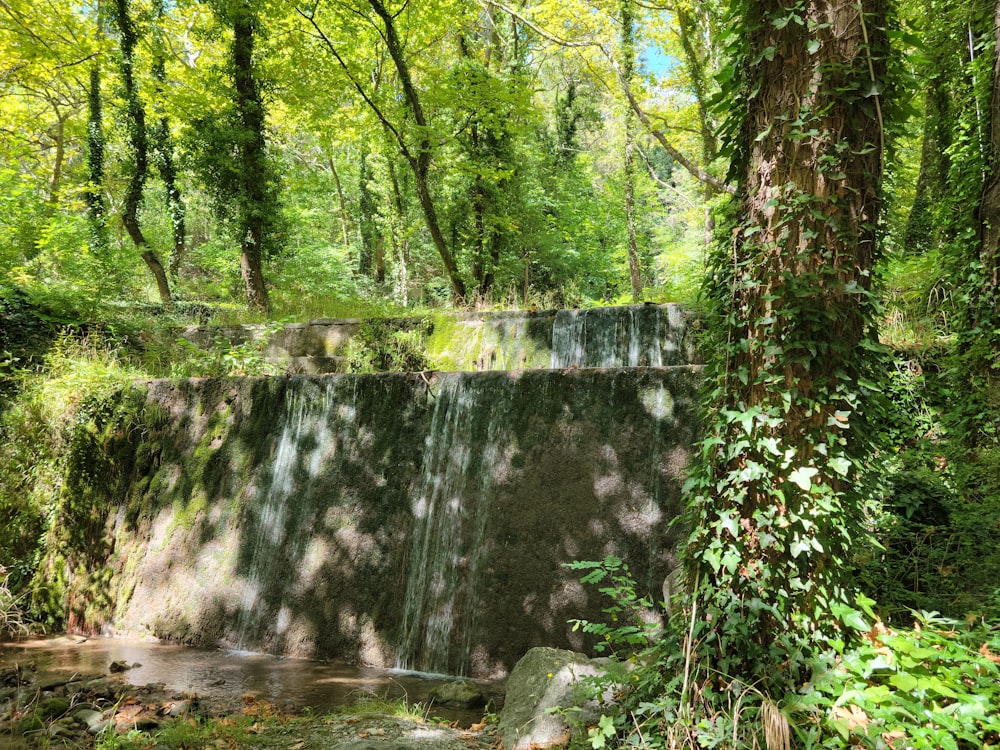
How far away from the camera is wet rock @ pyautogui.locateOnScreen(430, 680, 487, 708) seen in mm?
4082

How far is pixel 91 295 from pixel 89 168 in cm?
665

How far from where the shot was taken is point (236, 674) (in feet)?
15.8

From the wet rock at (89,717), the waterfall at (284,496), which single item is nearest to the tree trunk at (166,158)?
the waterfall at (284,496)

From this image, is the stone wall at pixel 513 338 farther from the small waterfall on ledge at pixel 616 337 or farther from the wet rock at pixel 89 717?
the wet rock at pixel 89 717

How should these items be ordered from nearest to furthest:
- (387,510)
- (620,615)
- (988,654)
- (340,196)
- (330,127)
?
(988,654) → (620,615) → (387,510) → (330,127) → (340,196)

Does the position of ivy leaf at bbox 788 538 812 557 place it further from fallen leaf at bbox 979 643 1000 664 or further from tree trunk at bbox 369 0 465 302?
tree trunk at bbox 369 0 465 302

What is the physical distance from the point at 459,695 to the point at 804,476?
9.60ft

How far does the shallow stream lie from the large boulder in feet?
1.90

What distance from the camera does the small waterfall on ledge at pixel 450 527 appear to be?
16.0 feet

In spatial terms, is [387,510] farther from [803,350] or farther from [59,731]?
[803,350]

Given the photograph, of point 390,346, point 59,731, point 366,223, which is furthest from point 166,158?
point 59,731

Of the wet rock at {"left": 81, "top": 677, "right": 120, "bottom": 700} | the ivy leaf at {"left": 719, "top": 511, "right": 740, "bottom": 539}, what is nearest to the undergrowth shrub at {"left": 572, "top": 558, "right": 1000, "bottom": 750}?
the ivy leaf at {"left": 719, "top": 511, "right": 740, "bottom": 539}

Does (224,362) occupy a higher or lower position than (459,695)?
higher

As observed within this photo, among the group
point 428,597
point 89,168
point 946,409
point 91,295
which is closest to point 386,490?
point 428,597
